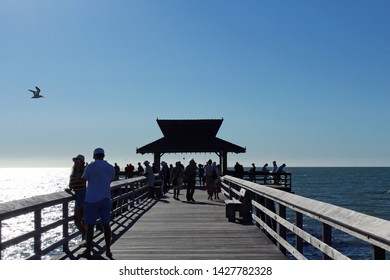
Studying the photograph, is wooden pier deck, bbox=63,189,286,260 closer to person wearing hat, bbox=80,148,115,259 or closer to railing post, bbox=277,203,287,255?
railing post, bbox=277,203,287,255

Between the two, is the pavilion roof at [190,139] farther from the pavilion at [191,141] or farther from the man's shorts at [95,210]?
the man's shorts at [95,210]

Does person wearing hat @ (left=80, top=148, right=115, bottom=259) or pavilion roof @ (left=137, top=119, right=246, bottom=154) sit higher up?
pavilion roof @ (left=137, top=119, right=246, bottom=154)

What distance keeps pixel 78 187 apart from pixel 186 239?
2.43 metres

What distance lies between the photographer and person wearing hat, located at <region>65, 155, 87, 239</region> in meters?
9.31

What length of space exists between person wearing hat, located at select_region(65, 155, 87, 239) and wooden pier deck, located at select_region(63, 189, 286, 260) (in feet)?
2.10

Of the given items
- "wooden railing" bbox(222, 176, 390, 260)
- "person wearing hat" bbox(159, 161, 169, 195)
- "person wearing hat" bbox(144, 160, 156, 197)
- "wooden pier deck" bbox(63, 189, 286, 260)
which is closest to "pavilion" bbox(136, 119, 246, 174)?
"person wearing hat" bbox(159, 161, 169, 195)

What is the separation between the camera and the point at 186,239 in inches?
409

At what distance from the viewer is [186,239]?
10.4m

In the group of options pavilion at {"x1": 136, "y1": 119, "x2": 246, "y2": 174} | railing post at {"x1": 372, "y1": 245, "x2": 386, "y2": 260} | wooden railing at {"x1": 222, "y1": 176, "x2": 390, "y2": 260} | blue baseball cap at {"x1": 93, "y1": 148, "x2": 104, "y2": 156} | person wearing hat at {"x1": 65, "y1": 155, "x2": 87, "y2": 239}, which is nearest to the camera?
wooden railing at {"x1": 222, "y1": 176, "x2": 390, "y2": 260}

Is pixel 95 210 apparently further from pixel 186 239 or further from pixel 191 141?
pixel 191 141

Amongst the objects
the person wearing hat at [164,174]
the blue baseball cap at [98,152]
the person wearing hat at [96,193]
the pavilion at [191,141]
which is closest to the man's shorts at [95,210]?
the person wearing hat at [96,193]

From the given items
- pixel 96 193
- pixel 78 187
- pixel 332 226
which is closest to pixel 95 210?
pixel 96 193

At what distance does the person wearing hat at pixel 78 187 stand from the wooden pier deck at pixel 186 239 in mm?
639
